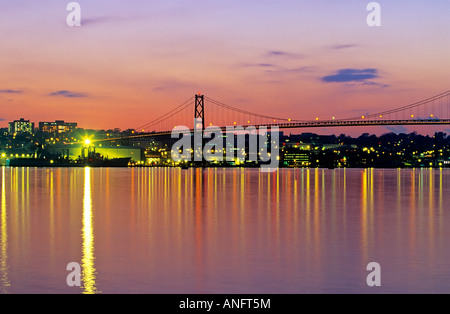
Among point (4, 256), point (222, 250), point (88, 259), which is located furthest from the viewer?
point (222, 250)

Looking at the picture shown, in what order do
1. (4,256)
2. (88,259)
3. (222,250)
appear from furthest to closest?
(222,250)
(4,256)
(88,259)

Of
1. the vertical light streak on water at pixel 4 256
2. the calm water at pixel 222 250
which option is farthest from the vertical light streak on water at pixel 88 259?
the vertical light streak on water at pixel 4 256

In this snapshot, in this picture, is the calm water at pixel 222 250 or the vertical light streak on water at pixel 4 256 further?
the calm water at pixel 222 250

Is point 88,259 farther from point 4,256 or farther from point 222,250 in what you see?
point 222,250

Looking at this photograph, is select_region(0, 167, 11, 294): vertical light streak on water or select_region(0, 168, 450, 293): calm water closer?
select_region(0, 167, 11, 294): vertical light streak on water

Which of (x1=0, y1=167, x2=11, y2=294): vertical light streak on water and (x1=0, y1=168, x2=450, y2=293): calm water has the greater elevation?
(x1=0, y1=167, x2=11, y2=294): vertical light streak on water

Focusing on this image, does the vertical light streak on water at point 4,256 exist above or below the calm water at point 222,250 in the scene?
above

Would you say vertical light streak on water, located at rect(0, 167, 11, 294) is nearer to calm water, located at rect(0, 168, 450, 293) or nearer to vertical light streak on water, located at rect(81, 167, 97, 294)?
calm water, located at rect(0, 168, 450, 293)

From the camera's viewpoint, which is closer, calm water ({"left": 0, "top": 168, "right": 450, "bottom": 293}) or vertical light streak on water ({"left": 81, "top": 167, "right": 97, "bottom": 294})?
vertical light streak on water ({"left": 81, "top": 167, "right": 97, "bottom": 294})

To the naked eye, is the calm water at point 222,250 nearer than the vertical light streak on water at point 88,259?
No

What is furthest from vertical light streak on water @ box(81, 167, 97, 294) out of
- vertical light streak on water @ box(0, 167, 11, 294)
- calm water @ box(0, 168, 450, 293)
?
vertical light streak on water @ box(0, 167, 11, 294)

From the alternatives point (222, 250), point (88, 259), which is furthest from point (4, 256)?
point (222, 250)

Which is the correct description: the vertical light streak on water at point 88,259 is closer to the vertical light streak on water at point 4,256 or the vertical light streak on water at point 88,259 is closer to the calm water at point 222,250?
the calm water at point 222,250
